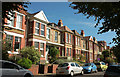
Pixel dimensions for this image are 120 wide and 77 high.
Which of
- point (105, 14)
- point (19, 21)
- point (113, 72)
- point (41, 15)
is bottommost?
point (113, 72)

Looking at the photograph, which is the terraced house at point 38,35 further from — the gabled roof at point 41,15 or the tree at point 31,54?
the tree at point 31,54

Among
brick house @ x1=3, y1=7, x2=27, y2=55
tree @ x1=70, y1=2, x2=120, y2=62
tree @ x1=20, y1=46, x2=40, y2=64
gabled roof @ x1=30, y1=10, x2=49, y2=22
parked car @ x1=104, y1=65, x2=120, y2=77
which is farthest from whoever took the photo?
gabled roof @ x1=30, y1=10, x2=49, y2=22

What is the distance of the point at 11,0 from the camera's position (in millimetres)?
7719

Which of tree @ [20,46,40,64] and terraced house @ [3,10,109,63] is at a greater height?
terraced house @ [3,10,109,63]

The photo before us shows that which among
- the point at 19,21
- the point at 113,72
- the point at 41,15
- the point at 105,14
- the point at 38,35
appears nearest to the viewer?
the point at 105,14

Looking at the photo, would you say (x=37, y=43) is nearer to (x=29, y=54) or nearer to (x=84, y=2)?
(x=29, y=54)

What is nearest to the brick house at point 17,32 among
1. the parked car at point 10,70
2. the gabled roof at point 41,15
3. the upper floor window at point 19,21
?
the upper floor window at point 19,21

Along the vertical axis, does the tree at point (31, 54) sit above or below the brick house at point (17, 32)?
below

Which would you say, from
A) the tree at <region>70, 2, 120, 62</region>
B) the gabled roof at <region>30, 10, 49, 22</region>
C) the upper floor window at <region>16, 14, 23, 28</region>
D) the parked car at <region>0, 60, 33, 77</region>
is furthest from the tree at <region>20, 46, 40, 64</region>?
the tree at <region>70, 2, 120, 62</region>

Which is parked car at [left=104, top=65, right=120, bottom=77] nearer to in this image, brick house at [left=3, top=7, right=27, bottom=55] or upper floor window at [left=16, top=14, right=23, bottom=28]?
brick house at [left=3, top=7, right=27, bottom=55]

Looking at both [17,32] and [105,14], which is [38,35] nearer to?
[17,32]

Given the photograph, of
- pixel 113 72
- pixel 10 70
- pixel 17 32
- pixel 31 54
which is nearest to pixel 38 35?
pixel 17 32

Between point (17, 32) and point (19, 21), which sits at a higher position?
point (19, 21)

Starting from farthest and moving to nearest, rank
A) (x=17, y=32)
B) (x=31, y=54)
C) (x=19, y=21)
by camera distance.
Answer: (x=19, y=21)
(x=17, y=32)
(x=31, y=54)
